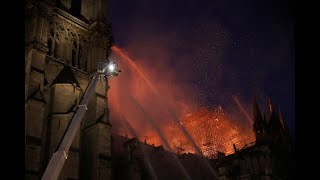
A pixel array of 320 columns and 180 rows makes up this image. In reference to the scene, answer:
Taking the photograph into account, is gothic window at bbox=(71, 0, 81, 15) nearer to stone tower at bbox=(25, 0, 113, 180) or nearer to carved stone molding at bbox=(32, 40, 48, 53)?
stone tower at bbox=(25, 0, 113, 180)

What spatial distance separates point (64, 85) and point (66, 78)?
0.95 metres

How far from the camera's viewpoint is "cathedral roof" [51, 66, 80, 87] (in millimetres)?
29359

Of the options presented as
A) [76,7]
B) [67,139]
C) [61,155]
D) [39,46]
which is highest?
[76,7]

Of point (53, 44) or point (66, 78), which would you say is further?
point (53, 44)

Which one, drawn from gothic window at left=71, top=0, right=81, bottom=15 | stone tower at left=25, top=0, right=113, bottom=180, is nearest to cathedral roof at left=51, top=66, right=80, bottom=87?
stone tower at left=25, top=0, right=113, bottom=180

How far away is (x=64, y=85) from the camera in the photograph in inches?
1147

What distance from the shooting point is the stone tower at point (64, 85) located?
25047mm

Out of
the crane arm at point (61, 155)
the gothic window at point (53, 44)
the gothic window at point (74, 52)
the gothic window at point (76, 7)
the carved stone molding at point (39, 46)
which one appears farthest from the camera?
the gothic window at point (76, 7)

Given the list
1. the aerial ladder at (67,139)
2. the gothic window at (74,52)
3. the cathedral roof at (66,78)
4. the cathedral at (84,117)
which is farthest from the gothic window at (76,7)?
the aerial ladder at (67,139)

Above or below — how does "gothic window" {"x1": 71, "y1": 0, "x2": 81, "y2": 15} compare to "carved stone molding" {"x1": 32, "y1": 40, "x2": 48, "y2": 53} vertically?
above

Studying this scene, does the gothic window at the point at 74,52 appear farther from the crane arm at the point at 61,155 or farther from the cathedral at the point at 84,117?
the crane arm at the point at 61,155

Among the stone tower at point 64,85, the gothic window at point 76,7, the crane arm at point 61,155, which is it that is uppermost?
the gothic window at point 76,7

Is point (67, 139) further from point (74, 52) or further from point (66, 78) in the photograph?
point (74, 52)

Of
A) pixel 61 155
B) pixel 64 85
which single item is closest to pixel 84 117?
pixel 64 85
